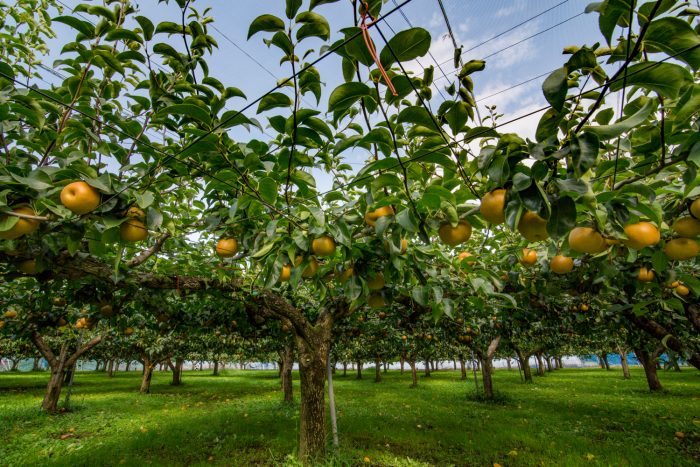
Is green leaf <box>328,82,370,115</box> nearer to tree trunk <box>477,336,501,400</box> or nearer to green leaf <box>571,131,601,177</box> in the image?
green leaf <box>571,131,601,177</box>

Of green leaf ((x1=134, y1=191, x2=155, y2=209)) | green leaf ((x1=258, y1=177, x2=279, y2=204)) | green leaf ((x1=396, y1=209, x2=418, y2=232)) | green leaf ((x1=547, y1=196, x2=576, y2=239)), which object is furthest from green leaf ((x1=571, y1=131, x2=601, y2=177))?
green leaf ((x1=134, y1=191, x2=155, y2=209))

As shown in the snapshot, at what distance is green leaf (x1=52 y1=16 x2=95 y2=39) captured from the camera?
1.51 m

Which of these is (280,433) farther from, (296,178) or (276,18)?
(276,18)

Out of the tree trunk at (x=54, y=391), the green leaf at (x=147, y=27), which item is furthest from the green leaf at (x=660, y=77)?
the tree trunk at (x=54, y=391)

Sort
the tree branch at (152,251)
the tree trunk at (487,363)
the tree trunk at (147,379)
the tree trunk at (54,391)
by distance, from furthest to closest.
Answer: the tree trunk at (147,379) < the tree trunk at (487,363) < the tree trunk at (54,391) < the tree branch at (152,251)

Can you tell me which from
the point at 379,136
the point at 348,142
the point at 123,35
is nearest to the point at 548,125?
the point at 379,136

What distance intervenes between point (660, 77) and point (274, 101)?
1.13m

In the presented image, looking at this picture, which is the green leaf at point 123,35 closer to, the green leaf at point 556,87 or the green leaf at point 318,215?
the green leaf at point 318,215

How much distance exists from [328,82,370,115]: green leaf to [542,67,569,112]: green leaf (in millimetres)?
463

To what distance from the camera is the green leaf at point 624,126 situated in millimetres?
896

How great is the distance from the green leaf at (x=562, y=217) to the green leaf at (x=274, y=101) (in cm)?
96

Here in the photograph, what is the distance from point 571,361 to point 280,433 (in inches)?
3446

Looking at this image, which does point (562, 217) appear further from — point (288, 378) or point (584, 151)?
point (288, 378)

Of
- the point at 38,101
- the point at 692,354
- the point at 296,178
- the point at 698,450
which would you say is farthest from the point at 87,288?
the point at 698,450
